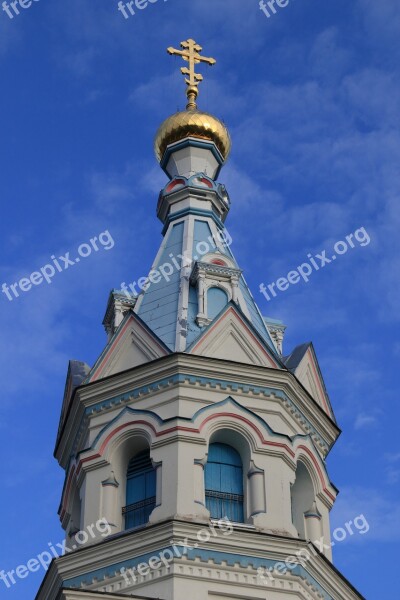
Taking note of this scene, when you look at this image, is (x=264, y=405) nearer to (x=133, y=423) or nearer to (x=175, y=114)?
(x=133, y=423)

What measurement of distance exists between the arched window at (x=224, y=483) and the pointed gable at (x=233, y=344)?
1621 mm

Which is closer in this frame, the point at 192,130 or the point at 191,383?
the point at 191,383

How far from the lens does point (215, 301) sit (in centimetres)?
2458

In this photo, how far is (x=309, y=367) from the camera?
2453 centimetres

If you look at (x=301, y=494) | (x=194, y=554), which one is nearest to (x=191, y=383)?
(x=301, y=494)

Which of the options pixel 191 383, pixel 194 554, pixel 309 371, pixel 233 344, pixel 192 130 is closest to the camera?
pixel 194 554

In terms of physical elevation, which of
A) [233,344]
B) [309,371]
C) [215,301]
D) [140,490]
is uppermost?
[215,301]

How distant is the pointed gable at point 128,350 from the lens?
921 inches

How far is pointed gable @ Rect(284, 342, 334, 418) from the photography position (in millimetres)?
24172

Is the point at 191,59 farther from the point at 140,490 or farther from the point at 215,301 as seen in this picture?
the point at 140,490

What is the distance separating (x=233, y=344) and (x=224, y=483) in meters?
2.63

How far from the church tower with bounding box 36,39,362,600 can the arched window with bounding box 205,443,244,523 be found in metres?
0.02

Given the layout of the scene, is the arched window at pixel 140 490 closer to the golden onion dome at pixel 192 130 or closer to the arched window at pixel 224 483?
the arched window at pixel 224 483

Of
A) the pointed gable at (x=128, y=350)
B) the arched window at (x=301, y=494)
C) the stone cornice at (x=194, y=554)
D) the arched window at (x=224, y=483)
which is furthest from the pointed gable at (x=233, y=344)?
the stone cornice at (x=194, y=554)
